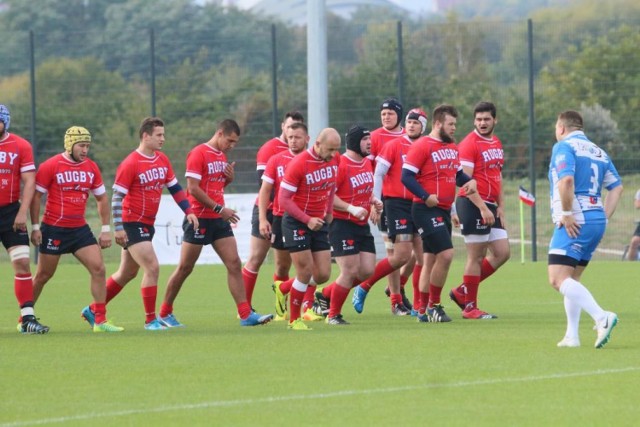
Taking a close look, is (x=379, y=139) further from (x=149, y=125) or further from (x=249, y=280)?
(x=149, y=125)

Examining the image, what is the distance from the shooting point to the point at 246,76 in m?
41.3

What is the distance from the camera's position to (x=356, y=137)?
518 inches

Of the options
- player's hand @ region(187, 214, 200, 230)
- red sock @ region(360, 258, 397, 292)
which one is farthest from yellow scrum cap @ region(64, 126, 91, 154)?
red sock @ region(360, 258, 397, 292)

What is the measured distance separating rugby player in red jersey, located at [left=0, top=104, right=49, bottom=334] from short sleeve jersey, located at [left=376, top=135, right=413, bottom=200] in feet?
11.9

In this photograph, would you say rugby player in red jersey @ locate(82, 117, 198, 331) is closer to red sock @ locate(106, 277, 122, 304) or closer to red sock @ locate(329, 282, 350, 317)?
red sock @ locate(106, 277, 122, 304)

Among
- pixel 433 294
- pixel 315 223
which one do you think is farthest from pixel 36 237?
pixel 433 294

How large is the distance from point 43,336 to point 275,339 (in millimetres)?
2181

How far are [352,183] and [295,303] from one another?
1.33 m

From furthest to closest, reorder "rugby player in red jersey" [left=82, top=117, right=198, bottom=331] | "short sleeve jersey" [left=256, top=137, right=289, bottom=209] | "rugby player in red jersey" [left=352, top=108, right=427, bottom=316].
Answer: "short sleeve jersey" [left=256, top=137, right=289, bottom=209], "rugby player in red jersey" [left=352, top=108, right=427, bottom=316], "rugby player in red jersey" [left=82, top=117, right=198, bottom=331]

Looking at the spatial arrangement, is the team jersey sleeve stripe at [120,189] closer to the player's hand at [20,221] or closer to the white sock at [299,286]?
the player's hand at [20,221]

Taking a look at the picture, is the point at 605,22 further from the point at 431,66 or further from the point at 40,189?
the point at 40,189

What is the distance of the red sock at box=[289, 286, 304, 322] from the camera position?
1288 centimetres

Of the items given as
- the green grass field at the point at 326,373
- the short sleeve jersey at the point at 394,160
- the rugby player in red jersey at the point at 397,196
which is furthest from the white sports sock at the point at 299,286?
the short sleeve jersey at the point at 394,160

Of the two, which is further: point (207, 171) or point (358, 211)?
point (207, 171)
